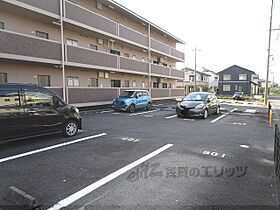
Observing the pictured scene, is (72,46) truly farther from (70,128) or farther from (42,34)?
(70,128)

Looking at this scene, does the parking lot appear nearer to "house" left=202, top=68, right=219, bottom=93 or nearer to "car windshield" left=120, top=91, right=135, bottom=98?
"car windshield" left=120, top=91, right=135, bottom=98

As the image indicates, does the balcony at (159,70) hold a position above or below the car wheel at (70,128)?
above

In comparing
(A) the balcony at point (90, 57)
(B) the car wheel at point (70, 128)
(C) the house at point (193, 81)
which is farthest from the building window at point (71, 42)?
(C) the house at point (193, 81)

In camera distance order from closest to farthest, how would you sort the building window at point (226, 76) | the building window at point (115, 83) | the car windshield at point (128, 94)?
1. the car windshield at point (128, 94)
2. the building window at point (115, 83)
3. the building window at point (226, 76)

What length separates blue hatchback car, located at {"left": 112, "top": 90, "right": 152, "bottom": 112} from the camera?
1386 cm

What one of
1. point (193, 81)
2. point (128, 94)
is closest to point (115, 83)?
point (128, 94)

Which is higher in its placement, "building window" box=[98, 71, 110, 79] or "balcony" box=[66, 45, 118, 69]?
"balcony" box=[66, 45, 118, 69]

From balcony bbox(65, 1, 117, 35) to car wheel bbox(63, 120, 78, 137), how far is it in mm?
8604

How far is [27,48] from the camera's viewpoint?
10391 millimetres

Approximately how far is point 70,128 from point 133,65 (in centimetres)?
1279

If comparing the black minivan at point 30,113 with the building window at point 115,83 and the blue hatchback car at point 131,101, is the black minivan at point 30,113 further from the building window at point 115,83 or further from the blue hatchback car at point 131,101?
the building window at point 115,83

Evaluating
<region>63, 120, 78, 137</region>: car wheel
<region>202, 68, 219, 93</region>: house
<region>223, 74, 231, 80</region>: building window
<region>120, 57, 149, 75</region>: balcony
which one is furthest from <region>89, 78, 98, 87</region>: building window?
<region>202, 68, 219, 93</region>: house

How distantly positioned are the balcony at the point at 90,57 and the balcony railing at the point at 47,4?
2.14 meters

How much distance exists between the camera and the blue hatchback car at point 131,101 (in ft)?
45.5
